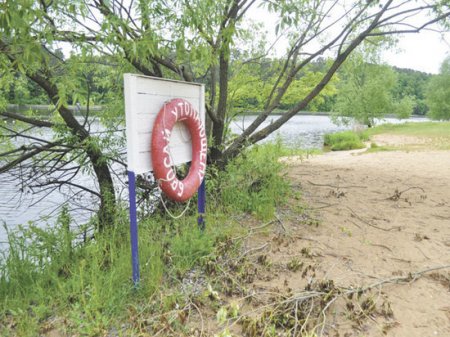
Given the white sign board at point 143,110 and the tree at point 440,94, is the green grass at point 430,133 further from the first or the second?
the white sign board at point 143,110

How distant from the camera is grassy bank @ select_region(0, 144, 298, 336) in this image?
179 cm

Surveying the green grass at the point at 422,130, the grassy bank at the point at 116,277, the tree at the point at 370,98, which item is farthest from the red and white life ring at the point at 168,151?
the tree at the point at 370,98

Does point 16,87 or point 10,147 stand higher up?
point 16,87

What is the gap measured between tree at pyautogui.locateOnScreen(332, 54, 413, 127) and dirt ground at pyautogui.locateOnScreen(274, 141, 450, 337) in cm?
1845

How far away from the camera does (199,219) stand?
110 inches

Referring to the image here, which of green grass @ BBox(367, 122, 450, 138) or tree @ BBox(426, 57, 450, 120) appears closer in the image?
green grass @ BBox(367, 122, 450, 138)

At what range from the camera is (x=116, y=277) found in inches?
82.4

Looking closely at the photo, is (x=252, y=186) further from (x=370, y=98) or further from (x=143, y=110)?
(x=370, y=98)

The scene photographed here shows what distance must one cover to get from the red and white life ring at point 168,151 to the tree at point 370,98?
70.2 ft

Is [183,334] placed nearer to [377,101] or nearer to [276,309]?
[276,309]

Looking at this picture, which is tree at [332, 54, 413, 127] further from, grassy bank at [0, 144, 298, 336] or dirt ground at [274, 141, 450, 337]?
grassy bank at [0, 144, 298, 336]

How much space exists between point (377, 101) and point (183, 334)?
23.2 m

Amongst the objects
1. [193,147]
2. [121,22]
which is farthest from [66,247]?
[121,22]

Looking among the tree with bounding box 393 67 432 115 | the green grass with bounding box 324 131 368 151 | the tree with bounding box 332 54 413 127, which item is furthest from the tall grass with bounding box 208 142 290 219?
the tree with bounding box 393 67 432 115
